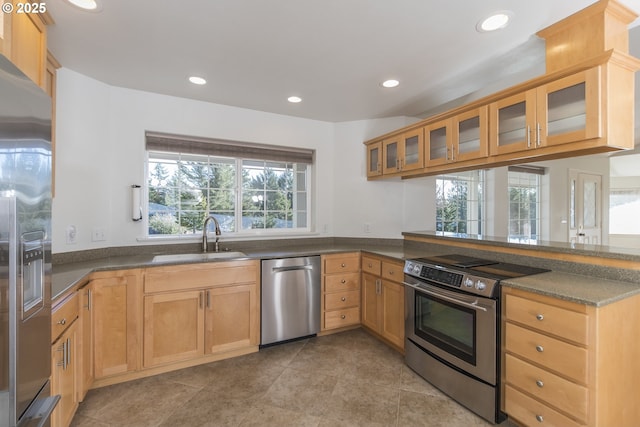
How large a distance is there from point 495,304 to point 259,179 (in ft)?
8.72

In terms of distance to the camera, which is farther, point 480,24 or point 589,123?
point 480,24

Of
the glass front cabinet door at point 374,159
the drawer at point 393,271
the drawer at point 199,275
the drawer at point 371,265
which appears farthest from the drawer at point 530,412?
the glass front cabinet door at point 374,159

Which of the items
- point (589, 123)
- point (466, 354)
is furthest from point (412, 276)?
point (589, 123)

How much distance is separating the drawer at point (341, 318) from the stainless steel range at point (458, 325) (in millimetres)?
768

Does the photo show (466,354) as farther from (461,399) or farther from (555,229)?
(555,229)

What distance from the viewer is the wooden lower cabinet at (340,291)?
9.89ft

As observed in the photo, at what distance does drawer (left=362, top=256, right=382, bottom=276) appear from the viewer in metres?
2.93

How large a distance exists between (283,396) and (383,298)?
1.26 metres

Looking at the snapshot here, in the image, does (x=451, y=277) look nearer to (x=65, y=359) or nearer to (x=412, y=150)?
(x=412, y=150)

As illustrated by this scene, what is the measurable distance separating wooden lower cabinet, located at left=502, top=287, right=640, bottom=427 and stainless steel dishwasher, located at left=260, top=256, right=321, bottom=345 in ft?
5.49

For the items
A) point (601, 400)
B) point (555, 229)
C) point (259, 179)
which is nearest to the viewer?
point (601, 400)

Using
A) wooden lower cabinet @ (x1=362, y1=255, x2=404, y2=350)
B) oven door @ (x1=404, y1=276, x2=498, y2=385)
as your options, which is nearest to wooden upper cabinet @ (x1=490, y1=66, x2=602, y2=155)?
oven door @ (x1=404, y1=276, x2=498, y2=385)

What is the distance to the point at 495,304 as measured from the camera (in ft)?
5.81

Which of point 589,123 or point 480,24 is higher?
point 480,24
